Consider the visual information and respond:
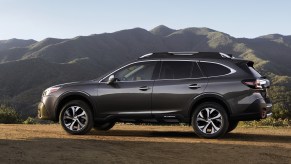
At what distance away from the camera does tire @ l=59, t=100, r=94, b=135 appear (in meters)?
10.4

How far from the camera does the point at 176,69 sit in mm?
10102

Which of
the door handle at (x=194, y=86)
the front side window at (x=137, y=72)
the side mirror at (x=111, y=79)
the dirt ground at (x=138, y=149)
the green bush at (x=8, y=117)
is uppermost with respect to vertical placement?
the front side window at (x=137, y=72)

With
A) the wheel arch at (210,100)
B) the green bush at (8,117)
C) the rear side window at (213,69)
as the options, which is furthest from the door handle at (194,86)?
the green bush at (8,117)

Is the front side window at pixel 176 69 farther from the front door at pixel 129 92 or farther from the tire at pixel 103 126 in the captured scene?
the tire at pixel 103 126

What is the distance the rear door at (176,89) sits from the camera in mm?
9750

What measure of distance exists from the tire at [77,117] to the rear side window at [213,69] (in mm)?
2674

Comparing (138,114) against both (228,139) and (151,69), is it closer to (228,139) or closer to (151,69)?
(151,69)

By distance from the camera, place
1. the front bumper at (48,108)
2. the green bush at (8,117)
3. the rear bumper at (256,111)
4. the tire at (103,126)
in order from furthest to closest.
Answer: the green bush at (8,117) < the tire at (103,126) < the front bumper at (48,108) < the rear bumper at (256,111)

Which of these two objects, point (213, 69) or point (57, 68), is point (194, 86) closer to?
point (213, 69)

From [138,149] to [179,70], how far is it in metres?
2.36

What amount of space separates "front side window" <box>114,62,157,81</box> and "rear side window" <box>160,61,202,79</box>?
27 centimetres

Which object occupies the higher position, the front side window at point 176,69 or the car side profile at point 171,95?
the front side window at point 176,69

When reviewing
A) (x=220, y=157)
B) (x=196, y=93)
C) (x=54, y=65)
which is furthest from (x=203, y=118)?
(x=54, y=65)

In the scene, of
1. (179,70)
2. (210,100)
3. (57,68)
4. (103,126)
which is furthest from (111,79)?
(57,68)
